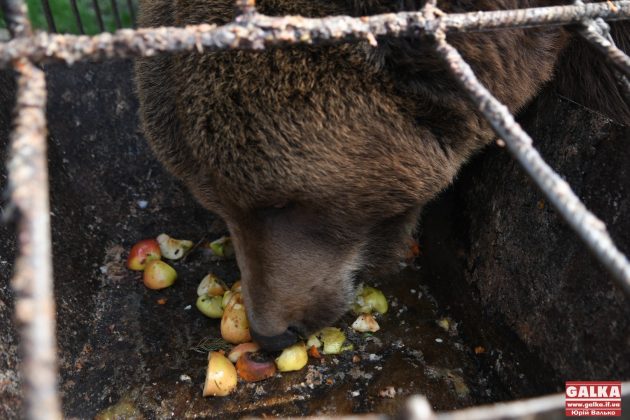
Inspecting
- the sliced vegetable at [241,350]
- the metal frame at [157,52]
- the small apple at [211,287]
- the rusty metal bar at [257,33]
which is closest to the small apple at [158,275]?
the small apple at [211,287]

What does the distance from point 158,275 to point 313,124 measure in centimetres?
139

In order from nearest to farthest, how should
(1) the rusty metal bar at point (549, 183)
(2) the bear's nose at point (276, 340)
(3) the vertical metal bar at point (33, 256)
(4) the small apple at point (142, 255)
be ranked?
(3) the vertical metal bar at point (33, 256) → (1) the rusty metal bar at point (549, 183) → (2) the bear's nose at point (276, 340) → (4) the small apple at point (142, 255)

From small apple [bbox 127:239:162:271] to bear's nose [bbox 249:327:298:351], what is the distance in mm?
830

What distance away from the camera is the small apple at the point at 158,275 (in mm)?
2883

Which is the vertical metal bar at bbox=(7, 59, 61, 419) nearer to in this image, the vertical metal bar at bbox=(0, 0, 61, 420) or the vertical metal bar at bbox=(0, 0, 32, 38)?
the vertical metal bar at bbox=(0, 0, 61, 420)

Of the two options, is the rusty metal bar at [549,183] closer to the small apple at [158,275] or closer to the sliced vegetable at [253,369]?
the sliced vegetable at [253,369]

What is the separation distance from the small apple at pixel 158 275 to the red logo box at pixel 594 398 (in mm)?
1914

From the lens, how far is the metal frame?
0.97 meters

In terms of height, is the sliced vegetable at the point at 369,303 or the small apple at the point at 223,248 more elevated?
the small apple at the point at 223,248

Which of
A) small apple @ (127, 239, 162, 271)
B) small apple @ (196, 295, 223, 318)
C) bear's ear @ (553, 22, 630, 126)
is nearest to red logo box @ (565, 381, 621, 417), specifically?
bear's ear @ (553, 22, 630, 126)

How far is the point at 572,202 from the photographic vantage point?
125cm

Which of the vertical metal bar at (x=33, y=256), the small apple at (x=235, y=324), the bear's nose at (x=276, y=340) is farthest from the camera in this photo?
the small apple at (x=235, y=324)

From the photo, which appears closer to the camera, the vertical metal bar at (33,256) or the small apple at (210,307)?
the vertical metal bar at (33,256)

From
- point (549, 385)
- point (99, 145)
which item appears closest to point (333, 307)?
point (549, 385)
